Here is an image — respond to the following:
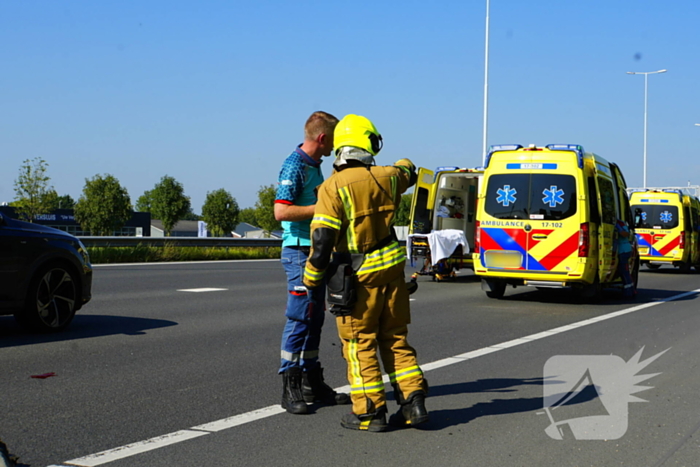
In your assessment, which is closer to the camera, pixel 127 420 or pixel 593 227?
pixel 127 420

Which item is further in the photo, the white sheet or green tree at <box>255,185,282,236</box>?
green tree at <box>255,185,282,236</box>

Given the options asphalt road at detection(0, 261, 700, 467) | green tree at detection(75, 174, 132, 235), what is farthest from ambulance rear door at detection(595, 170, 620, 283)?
green tree at detection(75, 174, 132, 235)

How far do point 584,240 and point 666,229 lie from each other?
1361 centimetres

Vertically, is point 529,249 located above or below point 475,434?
above

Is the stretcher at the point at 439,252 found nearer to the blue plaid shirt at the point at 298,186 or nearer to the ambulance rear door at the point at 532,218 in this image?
the ambulance rear door at the point at 532,218

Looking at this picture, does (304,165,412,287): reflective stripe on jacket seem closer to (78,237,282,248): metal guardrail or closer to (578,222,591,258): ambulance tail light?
(578,222,591,258): ambulance tail light

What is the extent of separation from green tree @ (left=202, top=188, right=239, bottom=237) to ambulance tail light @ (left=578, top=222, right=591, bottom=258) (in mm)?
111738

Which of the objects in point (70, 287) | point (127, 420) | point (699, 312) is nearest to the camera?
point (127, 420)

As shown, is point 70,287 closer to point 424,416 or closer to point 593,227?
point 424,416

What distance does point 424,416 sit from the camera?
4945 mm

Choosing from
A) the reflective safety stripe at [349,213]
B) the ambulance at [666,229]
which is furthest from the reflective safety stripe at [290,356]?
the ambulance at [666,229]

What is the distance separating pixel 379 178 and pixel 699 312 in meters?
9.57

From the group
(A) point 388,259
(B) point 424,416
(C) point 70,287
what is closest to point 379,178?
(A) point 388,259

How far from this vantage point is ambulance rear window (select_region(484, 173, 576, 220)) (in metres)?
13.7
